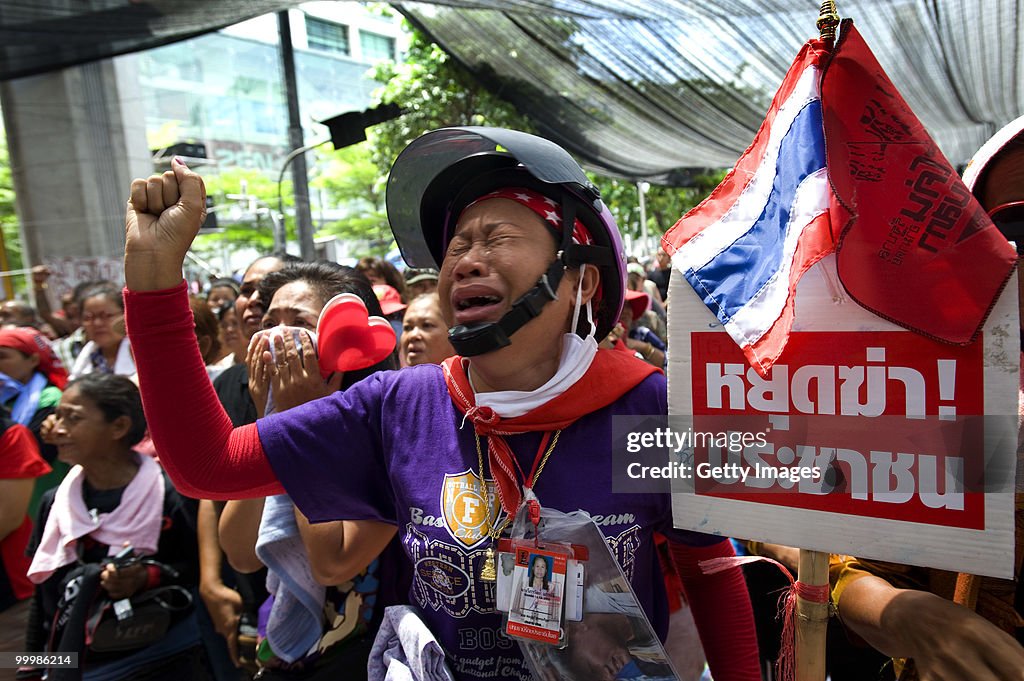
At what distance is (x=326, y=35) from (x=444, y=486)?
122 feet

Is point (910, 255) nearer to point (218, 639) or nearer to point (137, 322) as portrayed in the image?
point (137, 322)

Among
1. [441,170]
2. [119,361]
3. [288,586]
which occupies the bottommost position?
[288,586]

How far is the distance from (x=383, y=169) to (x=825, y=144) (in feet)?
49.3

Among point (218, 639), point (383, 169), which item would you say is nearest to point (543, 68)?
point (218, 639)

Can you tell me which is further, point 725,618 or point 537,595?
point 725,618

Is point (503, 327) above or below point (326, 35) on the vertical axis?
below

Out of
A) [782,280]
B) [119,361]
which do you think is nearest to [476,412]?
[782,280]

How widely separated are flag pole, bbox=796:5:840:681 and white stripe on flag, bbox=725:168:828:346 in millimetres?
260

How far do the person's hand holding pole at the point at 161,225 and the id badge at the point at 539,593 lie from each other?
31.5 inches

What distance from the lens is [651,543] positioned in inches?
56.1

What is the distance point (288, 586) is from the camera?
1.85 meters

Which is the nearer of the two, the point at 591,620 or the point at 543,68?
the point at 591,620

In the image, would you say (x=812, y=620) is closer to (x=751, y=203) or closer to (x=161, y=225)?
(x=751, y=203)

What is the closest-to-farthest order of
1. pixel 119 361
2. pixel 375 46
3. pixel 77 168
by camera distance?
pixel 119 361
pixel 77 168
pixel 375 46
